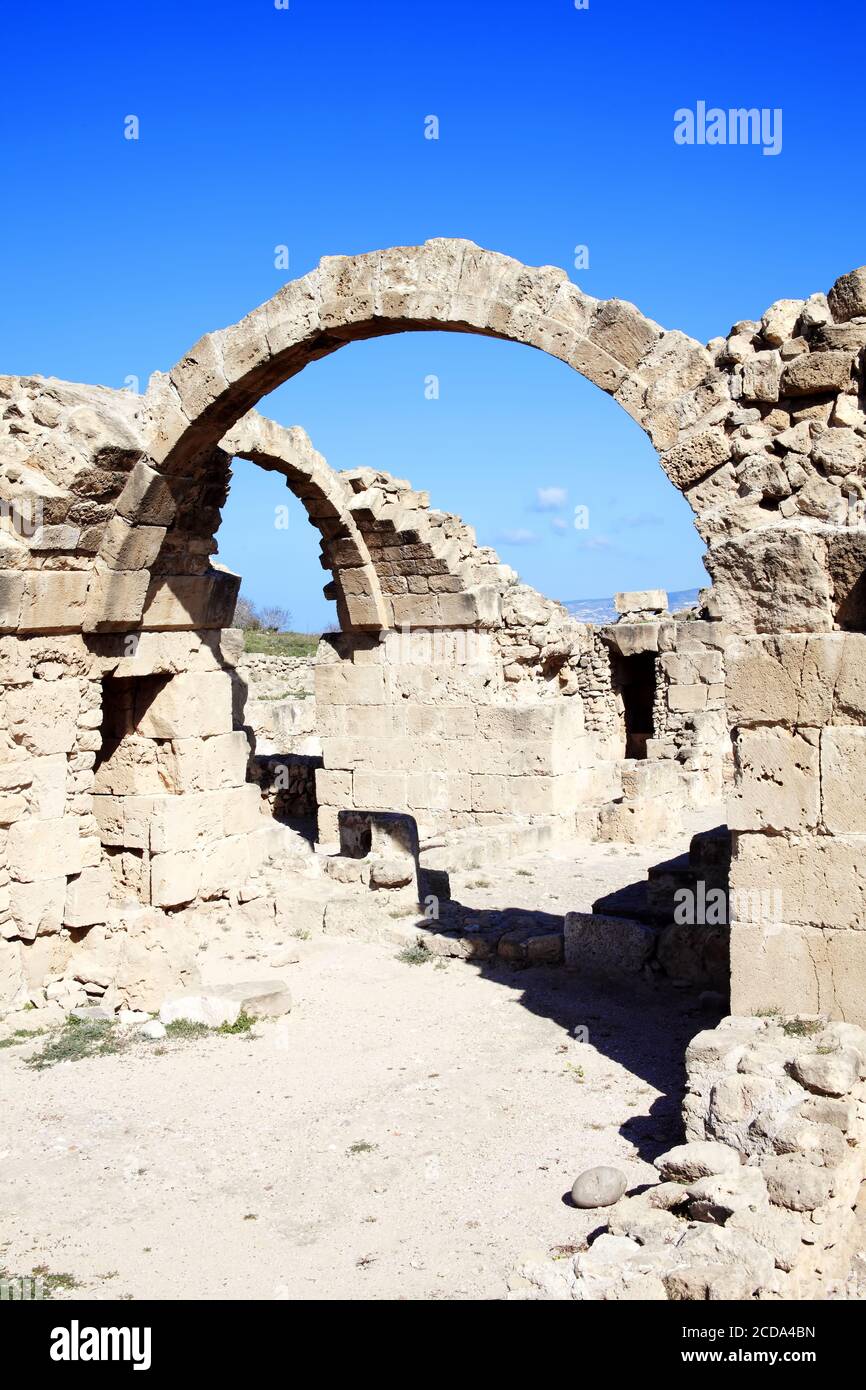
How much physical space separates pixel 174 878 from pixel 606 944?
10.2ft

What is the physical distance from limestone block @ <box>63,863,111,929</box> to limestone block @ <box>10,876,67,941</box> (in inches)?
2.4

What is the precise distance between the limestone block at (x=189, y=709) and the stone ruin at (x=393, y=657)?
2 centimetres

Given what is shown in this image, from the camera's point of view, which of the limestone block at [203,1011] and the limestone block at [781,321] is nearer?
the limestone block at [781,321]

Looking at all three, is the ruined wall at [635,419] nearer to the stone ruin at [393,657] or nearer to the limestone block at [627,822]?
the stone ruin at [393,657]

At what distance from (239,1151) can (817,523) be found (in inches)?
144

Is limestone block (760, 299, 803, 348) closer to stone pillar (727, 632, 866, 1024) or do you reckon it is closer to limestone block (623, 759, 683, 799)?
stone pillar (727, 632, 866, 1024)

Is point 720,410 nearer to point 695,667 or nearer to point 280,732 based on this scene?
point 695,667

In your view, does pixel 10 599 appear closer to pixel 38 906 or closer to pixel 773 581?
pixel 38 906

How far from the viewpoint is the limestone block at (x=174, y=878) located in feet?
27.5

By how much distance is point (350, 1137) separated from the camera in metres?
5.30

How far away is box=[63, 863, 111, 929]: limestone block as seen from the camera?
7.68 metres

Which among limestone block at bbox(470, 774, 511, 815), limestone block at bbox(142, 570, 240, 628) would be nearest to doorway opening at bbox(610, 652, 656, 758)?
limestone block at bbox(470, 774, 511, 815)

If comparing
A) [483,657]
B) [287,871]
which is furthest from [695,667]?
[287,871]

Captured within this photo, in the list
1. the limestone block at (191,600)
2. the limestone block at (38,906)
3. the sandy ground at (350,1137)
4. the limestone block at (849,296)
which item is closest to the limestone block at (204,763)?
the limestone block at (191,600)
